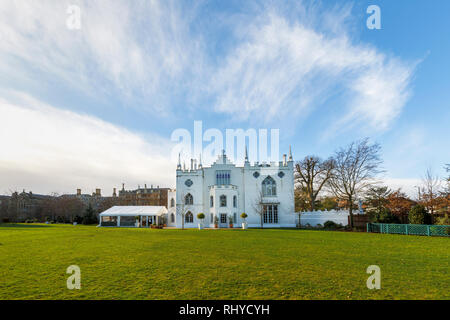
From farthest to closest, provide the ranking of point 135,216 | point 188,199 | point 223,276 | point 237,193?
point 135,216 < point 188,199 < point 237,193 < point 223,276

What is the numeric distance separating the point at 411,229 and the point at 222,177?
22.3 meters

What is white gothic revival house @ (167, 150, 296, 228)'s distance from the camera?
34.4 m

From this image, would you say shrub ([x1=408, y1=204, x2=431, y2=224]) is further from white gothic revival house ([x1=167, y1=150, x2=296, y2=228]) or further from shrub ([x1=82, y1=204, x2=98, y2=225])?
shrub ([x1=82, y1=204, x2=98, y2=225])

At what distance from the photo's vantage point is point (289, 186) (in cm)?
3559

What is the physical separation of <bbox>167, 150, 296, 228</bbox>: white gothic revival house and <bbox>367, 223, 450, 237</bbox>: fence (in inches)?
486

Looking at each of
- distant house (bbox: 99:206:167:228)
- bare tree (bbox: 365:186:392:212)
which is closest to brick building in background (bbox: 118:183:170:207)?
distant house (bbox: 99:206:167:228)

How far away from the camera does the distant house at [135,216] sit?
121ft

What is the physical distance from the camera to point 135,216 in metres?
38.0

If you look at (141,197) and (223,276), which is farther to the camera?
(141,197)

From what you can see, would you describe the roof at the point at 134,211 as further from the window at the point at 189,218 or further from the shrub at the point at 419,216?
the shrub at the point at 419,216

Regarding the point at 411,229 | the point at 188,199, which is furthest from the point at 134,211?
the point at 411,229

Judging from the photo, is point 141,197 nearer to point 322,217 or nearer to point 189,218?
point 189,218
